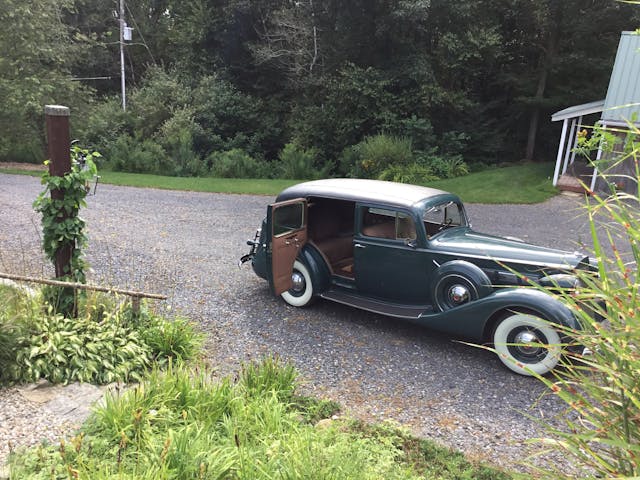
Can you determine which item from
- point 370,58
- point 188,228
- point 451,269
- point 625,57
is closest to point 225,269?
point 188,228

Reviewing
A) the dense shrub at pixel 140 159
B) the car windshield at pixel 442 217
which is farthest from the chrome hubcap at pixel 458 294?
the dense shrub at pixel 140 159

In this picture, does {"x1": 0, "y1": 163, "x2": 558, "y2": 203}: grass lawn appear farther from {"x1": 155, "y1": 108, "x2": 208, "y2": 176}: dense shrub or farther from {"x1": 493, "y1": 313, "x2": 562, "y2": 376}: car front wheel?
{"x1": 493, "y1": 313, "x2": 562, "y2": 376}: car front wheel

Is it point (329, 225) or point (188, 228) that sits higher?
point (329, 225)

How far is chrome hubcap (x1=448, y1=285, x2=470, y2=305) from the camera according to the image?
Result: 505cm

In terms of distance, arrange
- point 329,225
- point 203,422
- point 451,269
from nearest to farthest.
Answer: point 203,422 < point 451,269 < point 329,225

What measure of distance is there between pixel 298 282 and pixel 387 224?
140 cm

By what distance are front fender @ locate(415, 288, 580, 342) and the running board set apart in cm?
13

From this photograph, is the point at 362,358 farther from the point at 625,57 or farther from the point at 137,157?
the point at 137,157

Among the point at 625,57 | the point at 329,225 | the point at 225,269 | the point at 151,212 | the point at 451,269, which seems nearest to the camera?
the point at 451,269

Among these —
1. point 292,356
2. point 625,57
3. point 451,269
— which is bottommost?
point 292,356

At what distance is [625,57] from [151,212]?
14211mm

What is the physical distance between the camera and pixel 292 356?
519cm

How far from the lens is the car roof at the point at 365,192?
5.68 meters

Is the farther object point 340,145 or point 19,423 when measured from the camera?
point 340,145
